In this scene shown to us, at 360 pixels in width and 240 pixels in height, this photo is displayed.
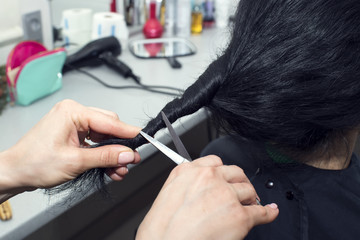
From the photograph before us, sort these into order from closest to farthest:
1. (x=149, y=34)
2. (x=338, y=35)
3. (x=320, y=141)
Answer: (x=338, y=35) → (x=320, y=141) → (x=149, y=34)

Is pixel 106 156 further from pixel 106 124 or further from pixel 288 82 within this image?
pixel 288 82

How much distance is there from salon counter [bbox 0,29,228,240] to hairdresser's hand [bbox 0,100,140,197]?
2.3 inches

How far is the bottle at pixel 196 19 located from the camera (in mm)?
1617

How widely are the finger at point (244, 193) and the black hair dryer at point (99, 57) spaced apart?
711 millimetres

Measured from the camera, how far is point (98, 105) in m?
1.10

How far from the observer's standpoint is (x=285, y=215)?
2.64ft

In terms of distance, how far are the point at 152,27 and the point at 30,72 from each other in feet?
1.98

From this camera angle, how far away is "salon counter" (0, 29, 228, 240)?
73 centimetres

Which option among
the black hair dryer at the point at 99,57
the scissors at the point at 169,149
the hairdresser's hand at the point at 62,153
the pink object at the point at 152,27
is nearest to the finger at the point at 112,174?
the hairdresser's hand at the point at 62,153

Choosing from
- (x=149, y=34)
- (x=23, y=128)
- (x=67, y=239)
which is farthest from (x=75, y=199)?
Answer: (x=149, y=34)

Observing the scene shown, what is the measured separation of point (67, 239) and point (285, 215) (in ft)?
2.76

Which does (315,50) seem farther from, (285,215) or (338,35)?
(285,215)

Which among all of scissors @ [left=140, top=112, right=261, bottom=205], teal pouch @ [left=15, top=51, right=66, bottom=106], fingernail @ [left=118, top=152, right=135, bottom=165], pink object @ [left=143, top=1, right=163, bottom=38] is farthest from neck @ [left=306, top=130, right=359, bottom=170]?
pink object @ [left=143, top=1, right=163, bottom=38]

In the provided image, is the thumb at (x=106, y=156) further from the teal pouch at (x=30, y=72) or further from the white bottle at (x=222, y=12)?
A: the white bottle at (x=222, y=12)
